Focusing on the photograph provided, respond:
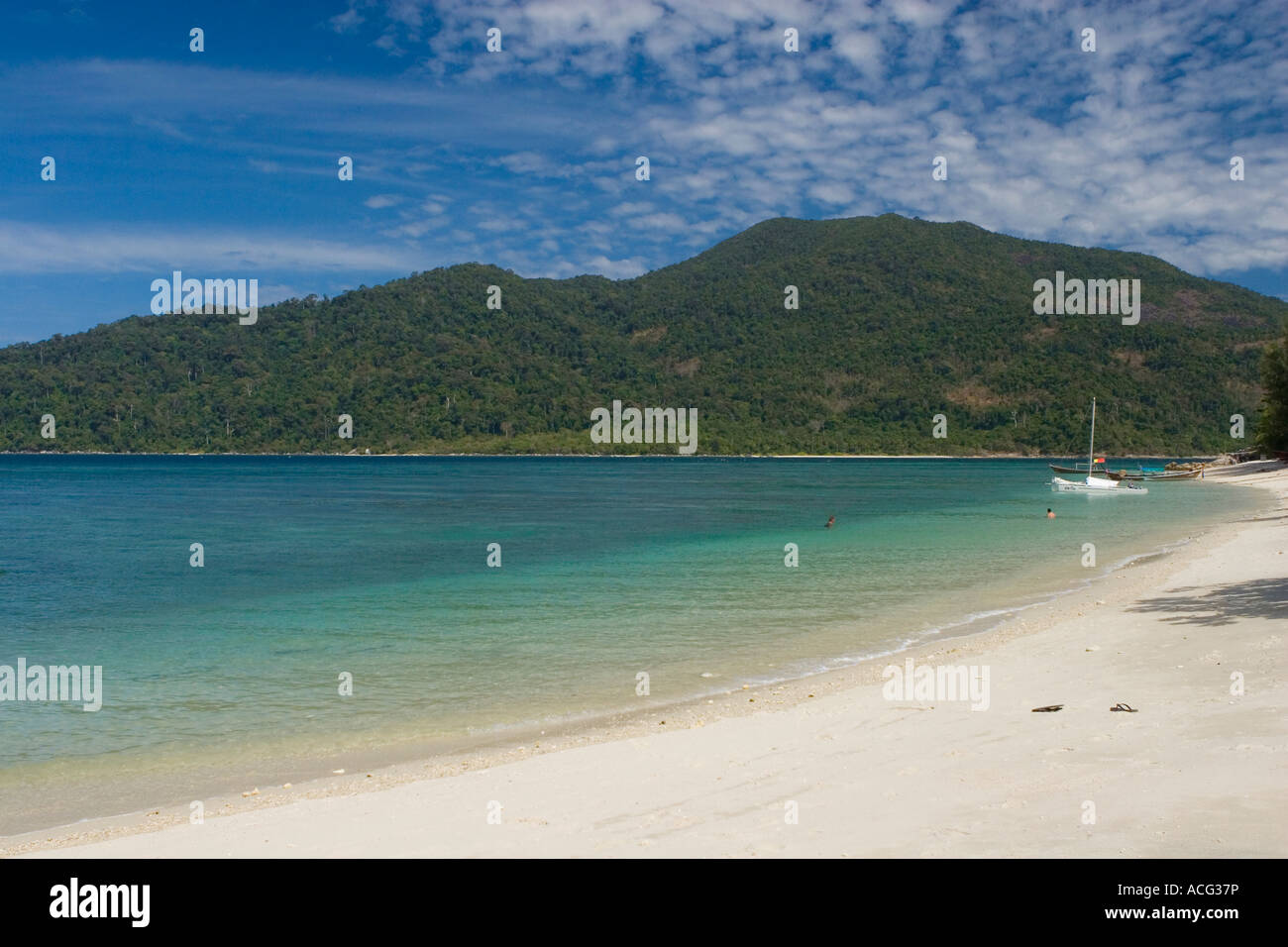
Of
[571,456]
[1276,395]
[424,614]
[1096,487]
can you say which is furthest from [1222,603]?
[571,456]

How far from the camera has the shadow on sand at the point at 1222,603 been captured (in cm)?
1493

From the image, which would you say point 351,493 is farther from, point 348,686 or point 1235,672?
point 1235,672

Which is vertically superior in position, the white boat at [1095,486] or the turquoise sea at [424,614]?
the white boat at [1095,486]

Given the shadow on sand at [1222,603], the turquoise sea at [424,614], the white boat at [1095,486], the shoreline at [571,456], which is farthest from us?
the shoreline at [571,456]

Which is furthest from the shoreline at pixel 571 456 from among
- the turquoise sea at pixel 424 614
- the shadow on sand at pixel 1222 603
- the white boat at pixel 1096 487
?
the shadow on sand at pixel 1222 603

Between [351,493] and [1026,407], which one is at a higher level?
[1026,407]

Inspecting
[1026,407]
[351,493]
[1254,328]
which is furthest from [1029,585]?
[1254,328]

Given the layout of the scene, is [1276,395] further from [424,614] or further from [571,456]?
[571,456]

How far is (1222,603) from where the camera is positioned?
16.5 meters

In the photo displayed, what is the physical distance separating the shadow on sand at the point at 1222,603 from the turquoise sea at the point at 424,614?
10.1 ft

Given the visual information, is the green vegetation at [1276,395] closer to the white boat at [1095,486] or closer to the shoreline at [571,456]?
the white boat at [1095,486]

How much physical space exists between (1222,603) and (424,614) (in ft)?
51.4
